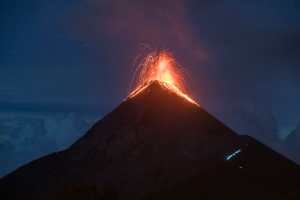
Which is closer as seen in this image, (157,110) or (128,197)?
(128,197)

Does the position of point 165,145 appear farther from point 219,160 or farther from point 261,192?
point 261,192

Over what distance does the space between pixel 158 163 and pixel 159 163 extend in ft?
0.84

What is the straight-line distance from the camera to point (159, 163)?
13750 centimetres

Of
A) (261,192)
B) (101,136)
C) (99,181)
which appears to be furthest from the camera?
(101,136)

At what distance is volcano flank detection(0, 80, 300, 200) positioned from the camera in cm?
12162

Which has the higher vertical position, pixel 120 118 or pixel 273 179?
pixel 120 118

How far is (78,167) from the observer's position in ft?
464

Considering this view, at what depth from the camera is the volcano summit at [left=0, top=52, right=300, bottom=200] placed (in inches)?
4788

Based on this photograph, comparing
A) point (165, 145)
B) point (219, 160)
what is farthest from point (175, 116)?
point (219, 160)

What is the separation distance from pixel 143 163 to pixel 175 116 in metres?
25.1

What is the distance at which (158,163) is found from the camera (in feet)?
451

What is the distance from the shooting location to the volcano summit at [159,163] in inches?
4788

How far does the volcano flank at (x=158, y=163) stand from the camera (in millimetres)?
121625

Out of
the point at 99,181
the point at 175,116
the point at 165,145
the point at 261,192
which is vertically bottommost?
the point at 261,192
